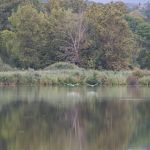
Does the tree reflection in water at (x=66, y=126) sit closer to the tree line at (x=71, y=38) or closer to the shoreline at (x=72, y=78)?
the shoreline at (x=72, y=78)

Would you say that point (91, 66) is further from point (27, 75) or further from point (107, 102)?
point (107, 102)

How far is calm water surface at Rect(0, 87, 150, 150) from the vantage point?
1527cm

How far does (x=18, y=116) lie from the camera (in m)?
22.2

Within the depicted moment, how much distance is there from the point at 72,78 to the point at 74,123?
26103mm

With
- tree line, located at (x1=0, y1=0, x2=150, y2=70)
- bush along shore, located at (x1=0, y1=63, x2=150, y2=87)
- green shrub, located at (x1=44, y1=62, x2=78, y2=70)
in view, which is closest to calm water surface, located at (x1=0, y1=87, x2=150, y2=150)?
bush along shore, located at (x1=0, y1=63, x2=150, y2=87)

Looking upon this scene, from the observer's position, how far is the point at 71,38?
57094 mm

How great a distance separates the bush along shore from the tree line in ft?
26.3

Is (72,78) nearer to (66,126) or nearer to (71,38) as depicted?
(71,38)

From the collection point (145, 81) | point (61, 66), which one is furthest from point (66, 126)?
point (61, 66)

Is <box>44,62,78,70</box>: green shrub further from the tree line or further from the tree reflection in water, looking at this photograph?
the tree reflection in water

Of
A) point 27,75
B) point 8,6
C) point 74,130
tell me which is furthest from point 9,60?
point 74,130

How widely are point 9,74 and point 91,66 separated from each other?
12958 millimetres

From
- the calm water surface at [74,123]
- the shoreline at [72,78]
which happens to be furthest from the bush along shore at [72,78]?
the calm water surface at [74,123]

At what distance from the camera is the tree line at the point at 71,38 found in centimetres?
5647
